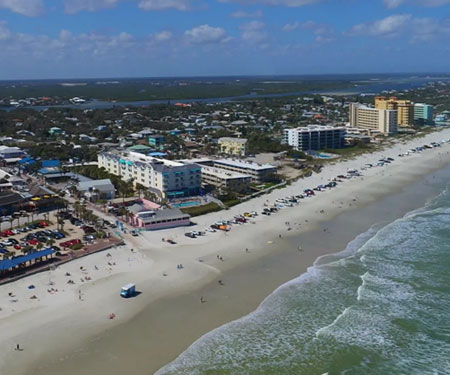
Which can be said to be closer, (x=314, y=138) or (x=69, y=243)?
(x=69, y=243)

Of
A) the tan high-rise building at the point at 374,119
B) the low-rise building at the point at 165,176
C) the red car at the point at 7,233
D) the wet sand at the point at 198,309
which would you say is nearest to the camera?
the wet sand at the point at 198,309

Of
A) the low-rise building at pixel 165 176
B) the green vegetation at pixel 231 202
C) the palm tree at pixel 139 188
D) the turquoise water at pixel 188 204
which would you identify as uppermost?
the low-rise building at pixel 165 176

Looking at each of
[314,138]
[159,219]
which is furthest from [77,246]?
[314,138]

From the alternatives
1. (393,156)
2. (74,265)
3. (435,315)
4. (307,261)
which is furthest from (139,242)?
(393,156)

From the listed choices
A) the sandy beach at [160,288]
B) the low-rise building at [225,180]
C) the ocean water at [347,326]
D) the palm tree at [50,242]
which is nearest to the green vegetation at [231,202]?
the sandy beach at [160,288]

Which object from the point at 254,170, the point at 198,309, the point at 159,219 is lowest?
the point at 198,309

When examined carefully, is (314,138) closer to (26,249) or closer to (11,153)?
(11,153)

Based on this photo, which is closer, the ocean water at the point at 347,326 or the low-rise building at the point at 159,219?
the ocean water at the point at 347,326

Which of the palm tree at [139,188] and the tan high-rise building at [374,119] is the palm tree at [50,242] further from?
the tan high-rise building at [374,119]
